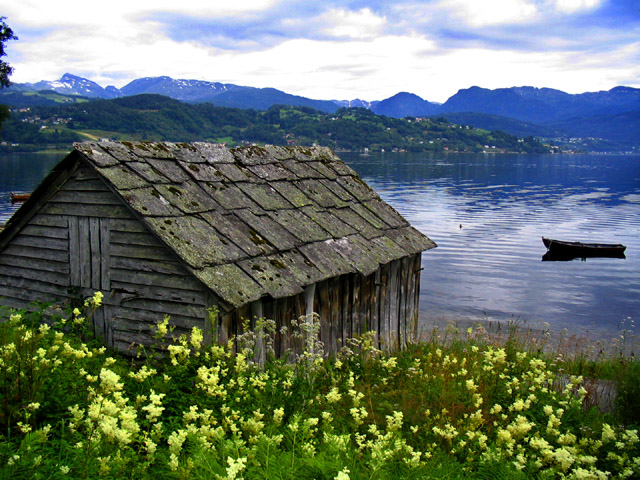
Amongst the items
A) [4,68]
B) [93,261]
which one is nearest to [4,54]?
[4,68]

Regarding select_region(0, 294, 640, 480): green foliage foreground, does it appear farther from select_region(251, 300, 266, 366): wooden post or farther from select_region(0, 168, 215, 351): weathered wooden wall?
select_region(251, 300, 266, 366): wooden post

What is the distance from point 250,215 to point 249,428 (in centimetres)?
571

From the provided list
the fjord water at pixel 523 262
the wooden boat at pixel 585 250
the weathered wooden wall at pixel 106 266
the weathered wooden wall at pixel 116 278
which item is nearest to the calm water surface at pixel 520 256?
the fjord water at pixel 523 262

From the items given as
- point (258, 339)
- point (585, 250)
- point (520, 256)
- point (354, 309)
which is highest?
point (258, 339)

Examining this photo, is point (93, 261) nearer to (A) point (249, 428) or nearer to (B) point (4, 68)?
(A) point (249, 428)

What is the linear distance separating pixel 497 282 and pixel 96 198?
81.0 ft

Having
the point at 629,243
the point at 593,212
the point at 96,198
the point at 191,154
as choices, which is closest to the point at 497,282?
the point at 629,243

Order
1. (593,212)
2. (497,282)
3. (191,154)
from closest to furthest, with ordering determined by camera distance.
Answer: (191,154) → (497,282) → (593,212)

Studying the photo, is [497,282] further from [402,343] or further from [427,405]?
[427,405]

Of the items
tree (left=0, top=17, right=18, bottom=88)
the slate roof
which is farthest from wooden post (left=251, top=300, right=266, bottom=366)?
tree (left=0, top=17, right=18, bottom=88)

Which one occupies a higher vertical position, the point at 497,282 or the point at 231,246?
the point at 231,246

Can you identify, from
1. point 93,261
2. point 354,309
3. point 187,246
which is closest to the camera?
point 187,246

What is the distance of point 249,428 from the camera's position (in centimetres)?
425

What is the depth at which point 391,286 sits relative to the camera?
40.2 feet
